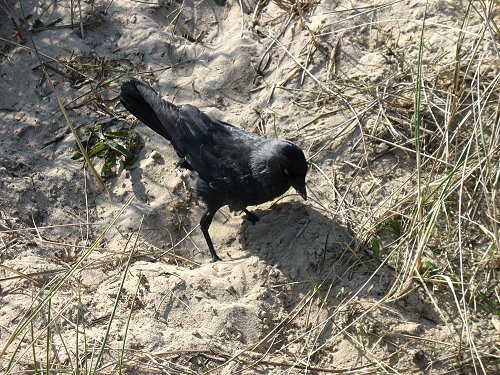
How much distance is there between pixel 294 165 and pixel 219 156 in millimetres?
701

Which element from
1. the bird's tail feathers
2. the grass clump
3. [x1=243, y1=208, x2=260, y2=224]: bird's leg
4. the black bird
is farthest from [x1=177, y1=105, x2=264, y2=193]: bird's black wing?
the grass clump

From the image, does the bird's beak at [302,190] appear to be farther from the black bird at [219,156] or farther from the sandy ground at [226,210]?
the sandy ground at [226,210]

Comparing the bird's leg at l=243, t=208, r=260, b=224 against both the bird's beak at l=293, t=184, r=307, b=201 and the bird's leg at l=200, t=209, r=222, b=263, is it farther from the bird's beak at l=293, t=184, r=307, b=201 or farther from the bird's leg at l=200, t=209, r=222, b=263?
the bird's beak at l=293, t=184, r=307, b=201

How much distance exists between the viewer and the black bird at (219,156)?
5441mm

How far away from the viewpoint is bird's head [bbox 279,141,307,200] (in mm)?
5359

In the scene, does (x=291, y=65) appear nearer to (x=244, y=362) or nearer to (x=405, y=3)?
(x=405, y=3)

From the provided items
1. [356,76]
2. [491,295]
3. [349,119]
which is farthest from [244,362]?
[356,76]

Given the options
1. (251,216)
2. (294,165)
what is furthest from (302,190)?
(251,216)

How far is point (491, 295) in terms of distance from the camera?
4.71 metres

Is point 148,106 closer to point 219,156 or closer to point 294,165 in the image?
point 219,156

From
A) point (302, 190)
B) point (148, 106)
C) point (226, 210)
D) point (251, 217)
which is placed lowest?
point (226, 210)

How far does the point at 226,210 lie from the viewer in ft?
20.1

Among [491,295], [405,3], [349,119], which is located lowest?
[491,295]

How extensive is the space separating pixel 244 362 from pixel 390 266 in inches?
48.1
